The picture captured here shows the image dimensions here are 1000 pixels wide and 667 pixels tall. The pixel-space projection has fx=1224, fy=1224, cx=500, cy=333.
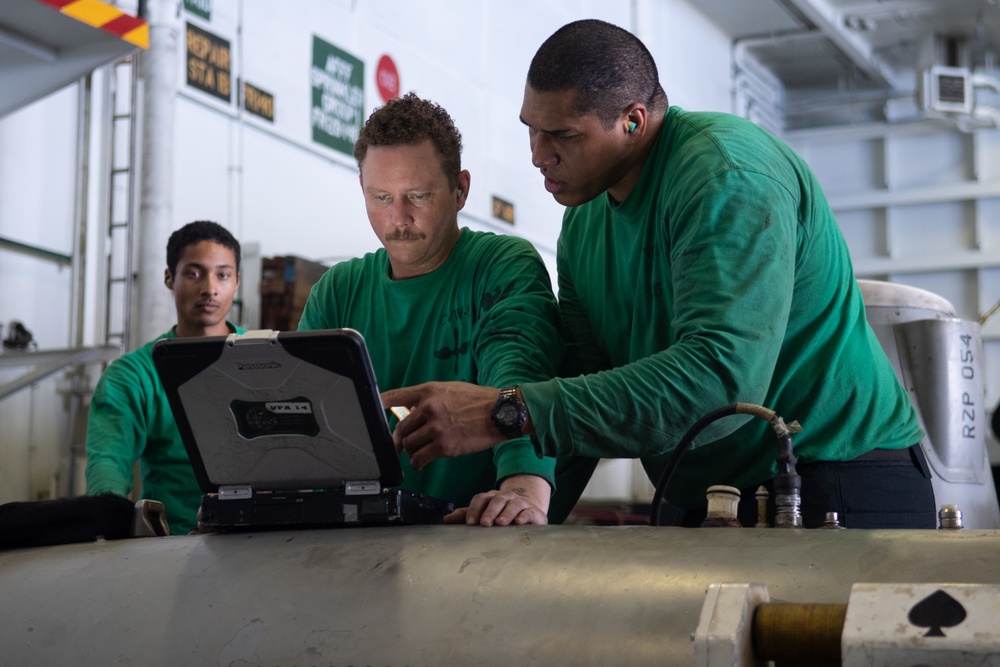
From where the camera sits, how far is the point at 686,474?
1.94 m

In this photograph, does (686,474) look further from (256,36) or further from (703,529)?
(256,36)

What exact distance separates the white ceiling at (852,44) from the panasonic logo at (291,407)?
29.1 ft

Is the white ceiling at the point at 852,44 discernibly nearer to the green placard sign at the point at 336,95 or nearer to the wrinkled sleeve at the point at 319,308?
the green placard sign at the point at 336,95

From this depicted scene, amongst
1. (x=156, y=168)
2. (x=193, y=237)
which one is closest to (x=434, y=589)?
(x=193, y=237)

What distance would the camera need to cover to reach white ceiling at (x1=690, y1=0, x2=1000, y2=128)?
9.94 metres

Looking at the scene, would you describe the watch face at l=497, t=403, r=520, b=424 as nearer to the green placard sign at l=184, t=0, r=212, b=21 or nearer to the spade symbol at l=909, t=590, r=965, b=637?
the spade symbol at l=909, t=590, r=965, b=637

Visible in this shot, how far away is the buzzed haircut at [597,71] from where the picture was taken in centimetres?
181

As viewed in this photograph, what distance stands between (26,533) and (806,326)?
1171 mm

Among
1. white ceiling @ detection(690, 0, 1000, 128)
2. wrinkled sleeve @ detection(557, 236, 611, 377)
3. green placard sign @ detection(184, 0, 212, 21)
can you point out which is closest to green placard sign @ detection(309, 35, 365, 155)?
green placard sign @ detection(184, 0, 212, 21)

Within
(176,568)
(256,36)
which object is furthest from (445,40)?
(176,568)

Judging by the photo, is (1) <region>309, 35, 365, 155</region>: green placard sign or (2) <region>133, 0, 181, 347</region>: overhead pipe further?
(1) <region>309, 35, 365, 155</region>: green placard sign

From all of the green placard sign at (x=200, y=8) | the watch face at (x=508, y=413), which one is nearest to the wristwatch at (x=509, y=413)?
the watch face at (x=508, y=413)

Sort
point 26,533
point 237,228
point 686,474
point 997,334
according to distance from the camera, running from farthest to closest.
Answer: point 997,334 → point 237,228 → point 686,474 → point 26,533

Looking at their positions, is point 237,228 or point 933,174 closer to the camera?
point 237,228
